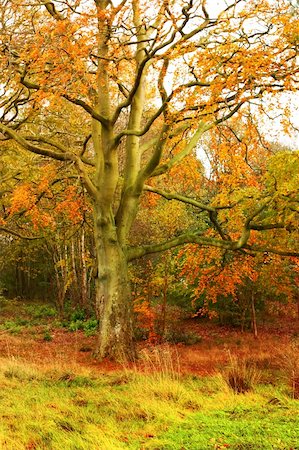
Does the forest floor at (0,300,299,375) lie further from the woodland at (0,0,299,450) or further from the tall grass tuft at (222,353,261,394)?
the tall grass tuft at (222,353,261,394)

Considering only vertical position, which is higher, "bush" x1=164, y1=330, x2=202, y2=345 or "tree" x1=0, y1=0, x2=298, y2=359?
"tree" x1=0, y1=0, x2=298, y2=359

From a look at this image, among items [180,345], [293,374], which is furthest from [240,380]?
[180,345]

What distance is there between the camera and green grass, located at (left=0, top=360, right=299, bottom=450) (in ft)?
13.9

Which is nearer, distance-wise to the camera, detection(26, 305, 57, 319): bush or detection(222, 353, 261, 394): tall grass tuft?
detection(222, 353, 261, 394): tall grass tuft

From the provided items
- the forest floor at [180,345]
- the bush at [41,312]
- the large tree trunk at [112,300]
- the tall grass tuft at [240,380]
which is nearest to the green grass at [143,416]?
the tall grass tuft at [240,380]

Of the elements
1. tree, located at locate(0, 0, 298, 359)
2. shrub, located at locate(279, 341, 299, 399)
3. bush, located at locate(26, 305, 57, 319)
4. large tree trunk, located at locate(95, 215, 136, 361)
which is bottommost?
bush, located at locate(26, 305, 57, 319)

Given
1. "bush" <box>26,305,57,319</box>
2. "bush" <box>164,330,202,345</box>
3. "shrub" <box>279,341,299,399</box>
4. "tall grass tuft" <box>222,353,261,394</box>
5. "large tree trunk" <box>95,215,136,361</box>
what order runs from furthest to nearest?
"bush" <box>26,305,57,319</box>
"bush" <box>164,330,202,345</box>
"large tree trunk" <box>95,215,136,361</box>
"tall grass tuft" <box>222,353,261,394</box>
"shrub" <box>279,341,299,399</box>

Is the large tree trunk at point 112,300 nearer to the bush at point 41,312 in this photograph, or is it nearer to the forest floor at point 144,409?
the forest floor at point 144,409

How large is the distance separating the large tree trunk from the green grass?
3457 mm

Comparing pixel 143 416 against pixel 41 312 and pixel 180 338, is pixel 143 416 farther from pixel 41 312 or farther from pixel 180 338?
pixel 41 312

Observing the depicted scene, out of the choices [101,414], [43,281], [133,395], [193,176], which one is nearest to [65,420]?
[101,414]

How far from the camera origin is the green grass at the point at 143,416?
13.9 ft

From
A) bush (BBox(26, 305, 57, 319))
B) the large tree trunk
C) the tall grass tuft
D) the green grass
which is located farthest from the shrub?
bush (BBox(26, 305, 57, 319))

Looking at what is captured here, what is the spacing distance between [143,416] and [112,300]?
615cm
